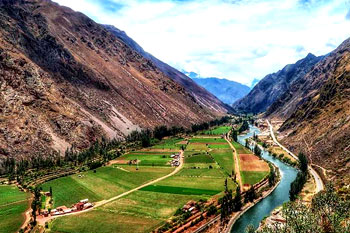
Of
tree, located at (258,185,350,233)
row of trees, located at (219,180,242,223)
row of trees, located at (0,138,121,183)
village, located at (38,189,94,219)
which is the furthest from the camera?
row of trees, located at (0,138,121,183)

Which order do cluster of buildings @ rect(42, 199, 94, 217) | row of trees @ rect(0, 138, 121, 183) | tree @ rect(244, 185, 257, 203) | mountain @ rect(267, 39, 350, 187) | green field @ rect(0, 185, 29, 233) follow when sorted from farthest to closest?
row of trees @ rect(0, 138, 121, 183) < mountain @ rect(267, 39, 350, 187) < tree @ rect(244, 185, 257, 203) < cluster of buildings @ rect(42, 199, 94, 217) < green field @ rect(0, 185, 29, 233)

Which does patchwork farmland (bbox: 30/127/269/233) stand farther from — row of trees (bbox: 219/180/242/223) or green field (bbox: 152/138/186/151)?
green field (bbox: 152/138/186/151)

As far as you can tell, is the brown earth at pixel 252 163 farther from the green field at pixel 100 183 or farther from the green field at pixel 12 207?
the green field at pixel 12 207

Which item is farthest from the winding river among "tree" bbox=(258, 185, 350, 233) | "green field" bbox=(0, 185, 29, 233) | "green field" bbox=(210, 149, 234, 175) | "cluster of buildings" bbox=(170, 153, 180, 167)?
"green field" bbox=(0, 185, 29, 233)

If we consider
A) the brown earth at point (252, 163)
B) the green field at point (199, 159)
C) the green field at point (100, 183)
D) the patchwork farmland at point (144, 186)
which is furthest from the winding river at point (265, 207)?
the green field at point (100, 183)

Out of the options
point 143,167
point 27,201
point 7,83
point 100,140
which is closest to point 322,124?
point 143,167

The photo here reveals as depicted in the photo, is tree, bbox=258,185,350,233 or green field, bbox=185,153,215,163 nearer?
tree, bbox=258,185,350,233

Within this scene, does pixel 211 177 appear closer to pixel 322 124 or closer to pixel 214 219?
pixel 214 219
